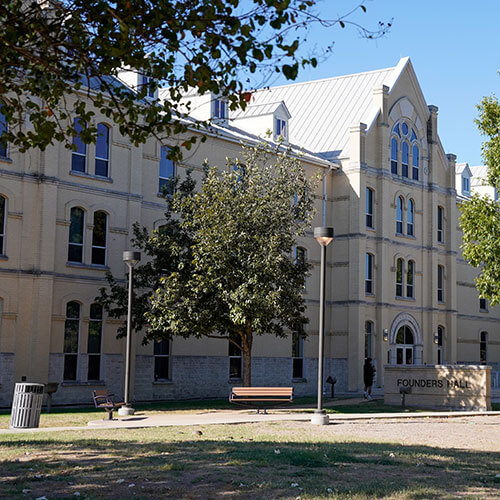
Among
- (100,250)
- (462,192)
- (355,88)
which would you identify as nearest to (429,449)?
(100,250)

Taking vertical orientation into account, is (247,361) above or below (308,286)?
below

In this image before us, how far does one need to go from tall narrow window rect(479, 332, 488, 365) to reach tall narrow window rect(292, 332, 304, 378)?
17.0m

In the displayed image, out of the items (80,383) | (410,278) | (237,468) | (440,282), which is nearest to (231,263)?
(80,383)

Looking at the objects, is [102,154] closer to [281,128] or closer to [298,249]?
[298,249]

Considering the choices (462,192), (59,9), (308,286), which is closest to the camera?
(59,9)

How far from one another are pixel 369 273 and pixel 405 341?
4.78 m

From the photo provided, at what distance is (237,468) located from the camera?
11.9 metres

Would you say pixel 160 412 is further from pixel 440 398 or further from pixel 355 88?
pixel 355 88

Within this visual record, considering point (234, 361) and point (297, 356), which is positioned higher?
point (297, 356)

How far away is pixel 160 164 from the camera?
35781mm

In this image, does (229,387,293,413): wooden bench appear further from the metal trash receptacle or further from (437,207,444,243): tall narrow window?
(437,207,444,243): tall narrow window

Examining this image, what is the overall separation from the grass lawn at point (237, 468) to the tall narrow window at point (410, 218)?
1215 inches

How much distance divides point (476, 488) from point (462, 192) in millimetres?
48842

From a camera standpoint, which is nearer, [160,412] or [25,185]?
[160,412]
